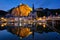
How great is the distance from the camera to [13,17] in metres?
39.5

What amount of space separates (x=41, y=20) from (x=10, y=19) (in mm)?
5995

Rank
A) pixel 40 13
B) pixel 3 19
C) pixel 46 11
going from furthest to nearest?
pixel 3 19 → pixel 40 13 → pixel 46 11

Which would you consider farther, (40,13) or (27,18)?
(27,18)

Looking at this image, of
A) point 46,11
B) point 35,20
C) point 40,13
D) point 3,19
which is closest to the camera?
point 46,11

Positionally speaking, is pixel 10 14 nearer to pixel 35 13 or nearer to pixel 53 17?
pixel 35 13

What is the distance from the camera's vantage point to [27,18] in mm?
39250

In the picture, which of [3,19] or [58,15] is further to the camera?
[3,19]

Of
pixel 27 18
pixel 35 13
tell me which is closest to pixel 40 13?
pixel 35 13

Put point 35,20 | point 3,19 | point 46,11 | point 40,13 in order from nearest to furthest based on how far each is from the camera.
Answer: point 46,11 < point 40,13 < point 35,20 < point 3,19

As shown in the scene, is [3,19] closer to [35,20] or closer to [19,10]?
[19,10]

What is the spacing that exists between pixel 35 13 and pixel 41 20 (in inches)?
150

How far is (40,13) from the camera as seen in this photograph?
117 ft

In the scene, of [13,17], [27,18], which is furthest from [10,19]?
[27,18]

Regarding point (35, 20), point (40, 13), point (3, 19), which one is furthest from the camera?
point (3, 19)
